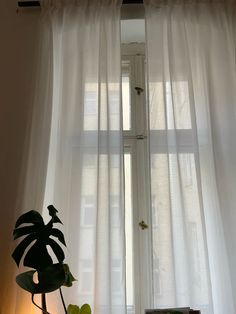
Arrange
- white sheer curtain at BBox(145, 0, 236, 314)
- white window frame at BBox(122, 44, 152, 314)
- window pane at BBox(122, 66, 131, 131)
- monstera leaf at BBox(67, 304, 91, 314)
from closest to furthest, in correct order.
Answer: monstera leaf at BBox(67, 304, 91, 314) → white sheer curtain at BBox(145, 0, 236, 314) → white window frame at BBox(122, 44, 152, 314) → window pane at BBox(122, 66, 131, 131)

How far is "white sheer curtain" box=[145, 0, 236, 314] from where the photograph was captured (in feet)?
4.98

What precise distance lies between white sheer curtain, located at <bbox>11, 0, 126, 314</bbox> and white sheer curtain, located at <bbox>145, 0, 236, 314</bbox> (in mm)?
204

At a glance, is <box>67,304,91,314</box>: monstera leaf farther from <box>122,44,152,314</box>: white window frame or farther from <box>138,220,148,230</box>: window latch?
<box>138,220,148,230</box>: window latch

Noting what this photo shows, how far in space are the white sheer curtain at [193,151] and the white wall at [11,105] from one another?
2.36 feet

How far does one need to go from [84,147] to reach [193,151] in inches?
22.7

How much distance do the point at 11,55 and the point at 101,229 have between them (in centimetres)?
118

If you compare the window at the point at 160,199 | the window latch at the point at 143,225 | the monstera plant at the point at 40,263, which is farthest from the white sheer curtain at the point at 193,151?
the monstera plant at the point at 40,263

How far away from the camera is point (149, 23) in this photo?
1.84 metres

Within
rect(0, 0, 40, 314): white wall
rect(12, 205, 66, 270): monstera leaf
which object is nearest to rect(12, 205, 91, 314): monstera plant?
rect(12, 205, 66, 270): monstera leaf

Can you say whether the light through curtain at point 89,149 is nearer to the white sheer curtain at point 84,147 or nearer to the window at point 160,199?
the white sheer curtain at point 84,147

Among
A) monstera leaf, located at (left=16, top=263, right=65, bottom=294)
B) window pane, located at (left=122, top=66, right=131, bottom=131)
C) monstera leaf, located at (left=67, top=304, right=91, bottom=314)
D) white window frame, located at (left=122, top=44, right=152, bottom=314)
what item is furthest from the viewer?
window pane, located at (left=122, top=66, right=131, bottom=131)

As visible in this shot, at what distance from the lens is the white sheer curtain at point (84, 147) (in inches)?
60.4

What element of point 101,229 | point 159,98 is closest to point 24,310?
point 101,229

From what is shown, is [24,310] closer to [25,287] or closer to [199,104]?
[25,287]
